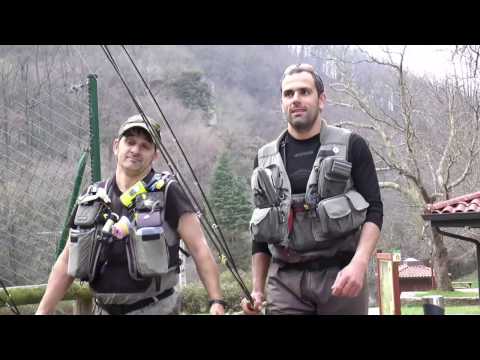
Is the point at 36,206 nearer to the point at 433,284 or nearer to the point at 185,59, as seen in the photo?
the point at 433,284

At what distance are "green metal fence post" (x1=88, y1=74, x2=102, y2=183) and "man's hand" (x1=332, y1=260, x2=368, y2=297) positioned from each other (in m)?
2.61

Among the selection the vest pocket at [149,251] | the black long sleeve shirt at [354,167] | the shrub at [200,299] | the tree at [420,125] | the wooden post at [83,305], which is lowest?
the shrub at [200,299]

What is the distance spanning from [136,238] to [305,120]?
892 millimetres

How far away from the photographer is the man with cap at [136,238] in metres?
2.33

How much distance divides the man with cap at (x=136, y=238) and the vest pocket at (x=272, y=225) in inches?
10.0

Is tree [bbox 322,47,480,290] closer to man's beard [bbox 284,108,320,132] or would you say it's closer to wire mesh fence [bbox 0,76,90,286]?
wire mesh fence [bbox 0,76,90,286]

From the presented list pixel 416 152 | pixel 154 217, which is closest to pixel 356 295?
pixel 154 217

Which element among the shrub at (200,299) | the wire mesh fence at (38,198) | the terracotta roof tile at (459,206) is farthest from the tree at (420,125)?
the wire mesh fence at (38,198)

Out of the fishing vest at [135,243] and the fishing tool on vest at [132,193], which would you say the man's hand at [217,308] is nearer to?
the fishing vest at [135,243]

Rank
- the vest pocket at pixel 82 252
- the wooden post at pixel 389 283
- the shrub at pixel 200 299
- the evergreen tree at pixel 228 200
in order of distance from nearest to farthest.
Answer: the vest pocket at pixel 82 252, the wooden post at pixel 389 283, the shrub at pixel 200 299, the evergreen tree at pixel 228 200

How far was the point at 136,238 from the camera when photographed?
90.3 inches

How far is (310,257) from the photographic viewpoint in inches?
96.7

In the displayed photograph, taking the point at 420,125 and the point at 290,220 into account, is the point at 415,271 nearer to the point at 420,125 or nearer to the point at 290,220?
the point at 420,125
